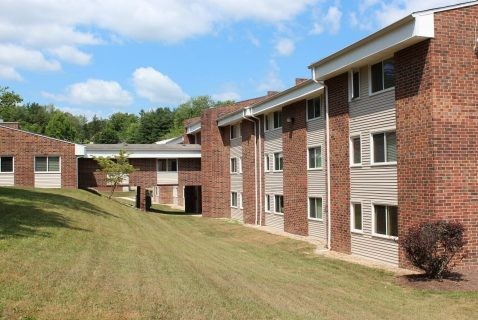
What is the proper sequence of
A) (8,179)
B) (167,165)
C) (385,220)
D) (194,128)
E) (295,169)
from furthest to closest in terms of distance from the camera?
(194,128) → (167,165) → (8,179) → (295,169) → (385,220)

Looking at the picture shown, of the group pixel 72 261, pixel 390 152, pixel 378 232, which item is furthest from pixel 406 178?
pixel 72 261

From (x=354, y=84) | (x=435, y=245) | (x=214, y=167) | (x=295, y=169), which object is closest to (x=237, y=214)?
(x=214, y=167)

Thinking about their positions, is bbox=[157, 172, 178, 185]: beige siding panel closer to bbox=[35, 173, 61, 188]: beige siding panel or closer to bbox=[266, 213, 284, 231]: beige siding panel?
bbox=[35, 173, 61, 188]: beige siding panel

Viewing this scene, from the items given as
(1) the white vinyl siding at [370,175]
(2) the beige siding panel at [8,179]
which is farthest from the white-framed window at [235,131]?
(1) the white vinyl siding at [370,175]

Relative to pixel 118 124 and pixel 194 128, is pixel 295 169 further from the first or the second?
pixel 118 124

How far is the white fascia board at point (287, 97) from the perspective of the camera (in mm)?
22655

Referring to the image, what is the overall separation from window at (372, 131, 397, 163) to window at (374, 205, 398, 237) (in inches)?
61.2

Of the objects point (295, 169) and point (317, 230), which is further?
point (295, 169)

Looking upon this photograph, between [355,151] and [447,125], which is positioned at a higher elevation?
[447,125]

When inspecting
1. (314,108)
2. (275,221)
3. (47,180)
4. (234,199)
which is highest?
(314,108)

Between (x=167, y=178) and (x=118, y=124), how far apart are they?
110m

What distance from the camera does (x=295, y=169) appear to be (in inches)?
1042

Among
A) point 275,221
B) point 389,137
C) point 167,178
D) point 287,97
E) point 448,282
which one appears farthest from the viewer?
point 167,178

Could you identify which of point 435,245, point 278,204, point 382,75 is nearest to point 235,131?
point 278,204
